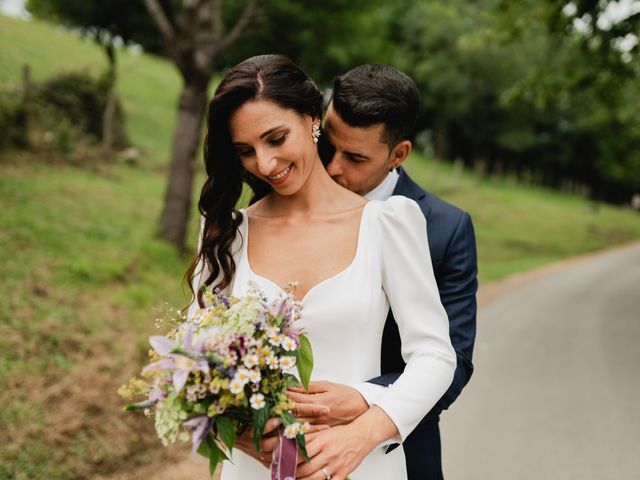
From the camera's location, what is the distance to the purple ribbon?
5.15ft

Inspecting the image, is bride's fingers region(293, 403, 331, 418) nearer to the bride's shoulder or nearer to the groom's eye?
the bride's shoulder

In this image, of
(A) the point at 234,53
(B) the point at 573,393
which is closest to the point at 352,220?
(B) the point at 573,393

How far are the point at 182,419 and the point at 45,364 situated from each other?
13.1ft

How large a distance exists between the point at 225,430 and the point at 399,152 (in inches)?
60.6

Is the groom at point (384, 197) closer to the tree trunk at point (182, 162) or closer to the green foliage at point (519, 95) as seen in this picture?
the tree trunk at point (182, 162)

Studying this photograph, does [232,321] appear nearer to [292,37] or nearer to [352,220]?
[352,220]

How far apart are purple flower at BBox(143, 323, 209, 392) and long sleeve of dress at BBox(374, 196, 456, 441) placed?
2.01 ft

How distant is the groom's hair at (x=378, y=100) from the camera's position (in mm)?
2422

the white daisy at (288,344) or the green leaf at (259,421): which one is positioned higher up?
the white daisy at (288,344)

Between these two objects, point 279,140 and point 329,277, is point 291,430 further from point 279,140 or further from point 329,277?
point 279,140

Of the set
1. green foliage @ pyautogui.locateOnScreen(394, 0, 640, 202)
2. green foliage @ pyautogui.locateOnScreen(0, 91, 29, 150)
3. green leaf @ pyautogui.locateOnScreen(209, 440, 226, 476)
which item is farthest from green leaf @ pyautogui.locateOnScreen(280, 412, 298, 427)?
green foliage @ pyautogui.locateOnScreen(0, 91, 29, 150)

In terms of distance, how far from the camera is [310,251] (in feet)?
6.47

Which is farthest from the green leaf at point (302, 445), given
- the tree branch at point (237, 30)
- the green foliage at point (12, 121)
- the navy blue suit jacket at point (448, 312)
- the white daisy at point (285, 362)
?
the green foliage at point (12, 121)

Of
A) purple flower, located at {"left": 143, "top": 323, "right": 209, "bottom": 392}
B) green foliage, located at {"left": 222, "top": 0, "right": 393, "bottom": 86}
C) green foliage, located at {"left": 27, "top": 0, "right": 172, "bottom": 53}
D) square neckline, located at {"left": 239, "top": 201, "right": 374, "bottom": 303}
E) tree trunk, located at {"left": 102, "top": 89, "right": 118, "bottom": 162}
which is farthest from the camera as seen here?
green foliage, located at {"left": 27, "top": 0, "right": 172, "bottom": 53}
